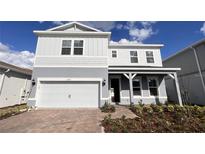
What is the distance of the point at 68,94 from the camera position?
869 cm

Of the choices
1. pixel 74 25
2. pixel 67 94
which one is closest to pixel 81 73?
pixel 67 94

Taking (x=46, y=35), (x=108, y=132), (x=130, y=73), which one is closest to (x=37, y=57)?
(x=46, y=35)

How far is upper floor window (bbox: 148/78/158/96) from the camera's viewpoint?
412 inches

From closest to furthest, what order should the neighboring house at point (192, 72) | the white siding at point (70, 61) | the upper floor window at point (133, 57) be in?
1. the white siding at point (70, 61)
2. the neighboring house at point (192, 72)
3. the upper floor window at point (133, 57)

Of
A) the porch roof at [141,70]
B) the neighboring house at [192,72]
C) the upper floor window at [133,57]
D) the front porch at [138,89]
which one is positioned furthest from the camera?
the upper floor window at [133,57]

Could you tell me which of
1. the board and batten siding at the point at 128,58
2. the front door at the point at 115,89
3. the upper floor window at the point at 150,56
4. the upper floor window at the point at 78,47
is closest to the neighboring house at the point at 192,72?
the board and batten siding at the point at 128,58

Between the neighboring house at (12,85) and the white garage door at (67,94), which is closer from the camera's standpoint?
the white garage door at (67,94)

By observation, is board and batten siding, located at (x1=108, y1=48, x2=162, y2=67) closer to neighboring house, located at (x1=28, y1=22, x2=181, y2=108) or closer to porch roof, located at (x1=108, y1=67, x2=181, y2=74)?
neighboring house, located at (x1=28, y1=22, x2=181, y2=108)

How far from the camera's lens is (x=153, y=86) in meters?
10.6

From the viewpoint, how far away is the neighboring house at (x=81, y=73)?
28.4 ft

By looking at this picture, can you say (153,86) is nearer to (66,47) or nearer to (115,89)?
(115,89)

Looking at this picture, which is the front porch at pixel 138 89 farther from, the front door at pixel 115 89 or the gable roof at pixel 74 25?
the gable roof at pixel 74 25
